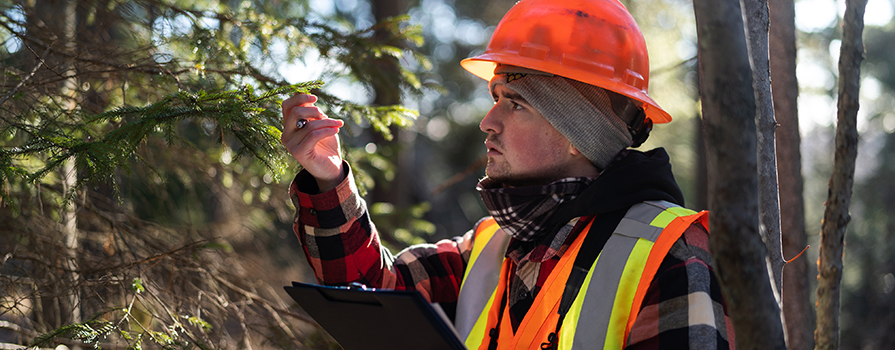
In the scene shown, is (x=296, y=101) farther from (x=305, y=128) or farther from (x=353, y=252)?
(x=353, y=252)

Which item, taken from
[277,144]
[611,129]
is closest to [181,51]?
[277,144]

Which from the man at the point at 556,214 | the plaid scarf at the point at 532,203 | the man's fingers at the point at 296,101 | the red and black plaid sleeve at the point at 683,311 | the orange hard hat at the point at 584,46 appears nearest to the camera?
the red and black plaid sleeve at the point at 683,311

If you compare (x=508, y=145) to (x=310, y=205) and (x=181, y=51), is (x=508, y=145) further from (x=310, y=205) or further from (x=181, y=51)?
(x=181, y=51)

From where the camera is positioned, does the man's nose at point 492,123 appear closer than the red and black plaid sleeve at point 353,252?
No

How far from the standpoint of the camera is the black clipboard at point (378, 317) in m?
1.50

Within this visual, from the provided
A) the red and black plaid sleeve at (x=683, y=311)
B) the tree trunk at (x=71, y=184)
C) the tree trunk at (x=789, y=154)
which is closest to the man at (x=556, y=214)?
the red and black plaid sleeve at (x=683, y=311)

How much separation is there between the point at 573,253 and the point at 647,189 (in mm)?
350

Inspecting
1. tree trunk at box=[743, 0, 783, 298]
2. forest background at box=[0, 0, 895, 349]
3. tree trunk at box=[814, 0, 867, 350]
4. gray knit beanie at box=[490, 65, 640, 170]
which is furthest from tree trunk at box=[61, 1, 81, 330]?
tree trunk at box=[814, 0, 867, 350]

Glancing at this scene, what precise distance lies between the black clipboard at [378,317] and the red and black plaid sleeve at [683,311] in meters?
0.57

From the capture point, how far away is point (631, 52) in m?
2.32

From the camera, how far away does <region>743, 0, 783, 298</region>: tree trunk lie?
5.83ft

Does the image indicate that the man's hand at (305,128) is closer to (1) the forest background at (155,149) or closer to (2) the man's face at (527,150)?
(1) the forest background at (155,149)

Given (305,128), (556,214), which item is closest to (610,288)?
(556,214)

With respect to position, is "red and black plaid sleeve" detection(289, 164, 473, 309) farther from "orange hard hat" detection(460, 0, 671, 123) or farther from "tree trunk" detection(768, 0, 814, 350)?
"tree trunk" detection(768, 0, 814, 350)
